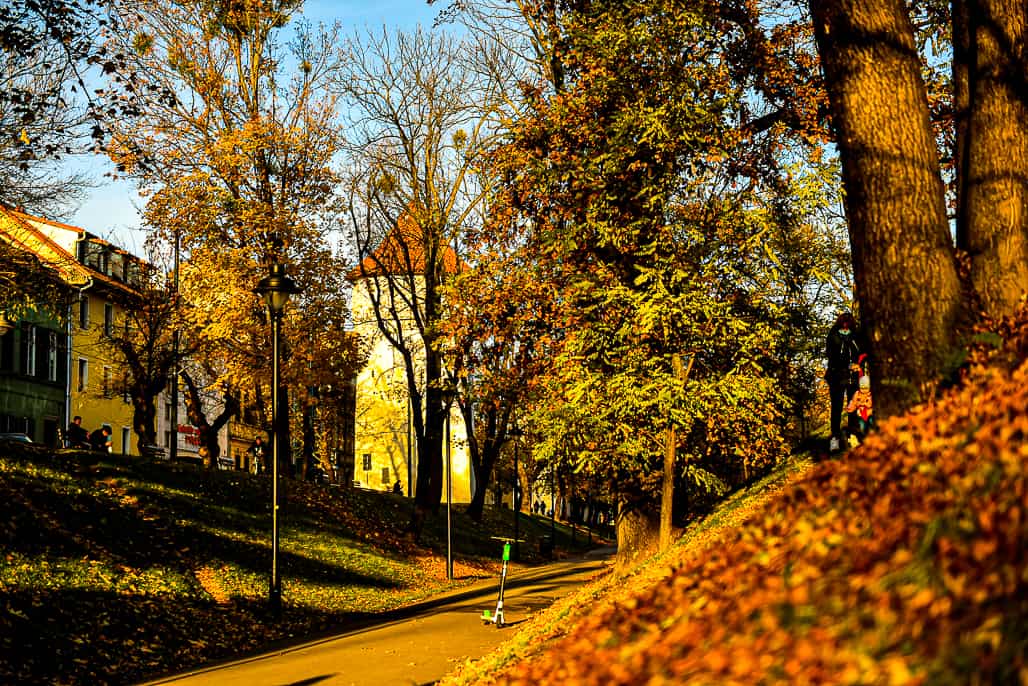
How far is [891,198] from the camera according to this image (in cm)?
744

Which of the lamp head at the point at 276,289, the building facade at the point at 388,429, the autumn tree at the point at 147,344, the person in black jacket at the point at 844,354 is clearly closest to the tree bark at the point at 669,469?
the person in black jacket at the point at 844,354

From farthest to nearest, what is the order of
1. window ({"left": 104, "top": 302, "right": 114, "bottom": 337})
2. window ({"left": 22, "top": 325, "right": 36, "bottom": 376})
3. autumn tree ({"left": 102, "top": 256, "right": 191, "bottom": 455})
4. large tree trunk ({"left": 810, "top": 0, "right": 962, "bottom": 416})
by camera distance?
1. window ({"left": 104, "top": 302, "right": 114, "bottom": 337})
2. window ({"left": 22, "top": 325, "right": 36, "bottom": 376})
3. autumn tree ({"left": 102, "top": 256, "right": 191, "bottom": 455})
4. large tree trunk ({"left": 810, "top": 0, "right": 962, "bottom": 416})

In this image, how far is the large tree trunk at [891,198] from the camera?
23.9 ft

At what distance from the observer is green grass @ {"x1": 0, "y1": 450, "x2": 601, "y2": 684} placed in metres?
14.3

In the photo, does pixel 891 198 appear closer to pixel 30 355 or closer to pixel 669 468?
pixel 669 468

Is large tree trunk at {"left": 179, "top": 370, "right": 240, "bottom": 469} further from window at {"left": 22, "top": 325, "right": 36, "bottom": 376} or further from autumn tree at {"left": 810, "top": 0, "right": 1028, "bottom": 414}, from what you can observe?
autumn tree at {"left": 810, "top": 0, "right": 1028, "bottom": 414}

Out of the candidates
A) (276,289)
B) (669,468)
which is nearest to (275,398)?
(276,289)

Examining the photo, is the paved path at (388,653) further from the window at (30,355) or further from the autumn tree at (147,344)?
the window at (30,355)

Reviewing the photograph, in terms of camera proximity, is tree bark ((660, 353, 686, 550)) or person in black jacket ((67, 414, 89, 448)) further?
person in black jacket ((67, 414, 89, 448))

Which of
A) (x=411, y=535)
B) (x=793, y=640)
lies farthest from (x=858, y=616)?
(x=411, y=535)

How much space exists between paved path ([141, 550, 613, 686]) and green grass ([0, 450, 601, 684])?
3.50 ft

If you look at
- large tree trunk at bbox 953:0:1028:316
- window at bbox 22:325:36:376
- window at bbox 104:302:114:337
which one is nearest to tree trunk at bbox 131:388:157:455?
window at bbox 22:325:36:376

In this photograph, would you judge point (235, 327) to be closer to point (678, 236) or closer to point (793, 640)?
point (678, 236)

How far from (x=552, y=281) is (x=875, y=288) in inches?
429
